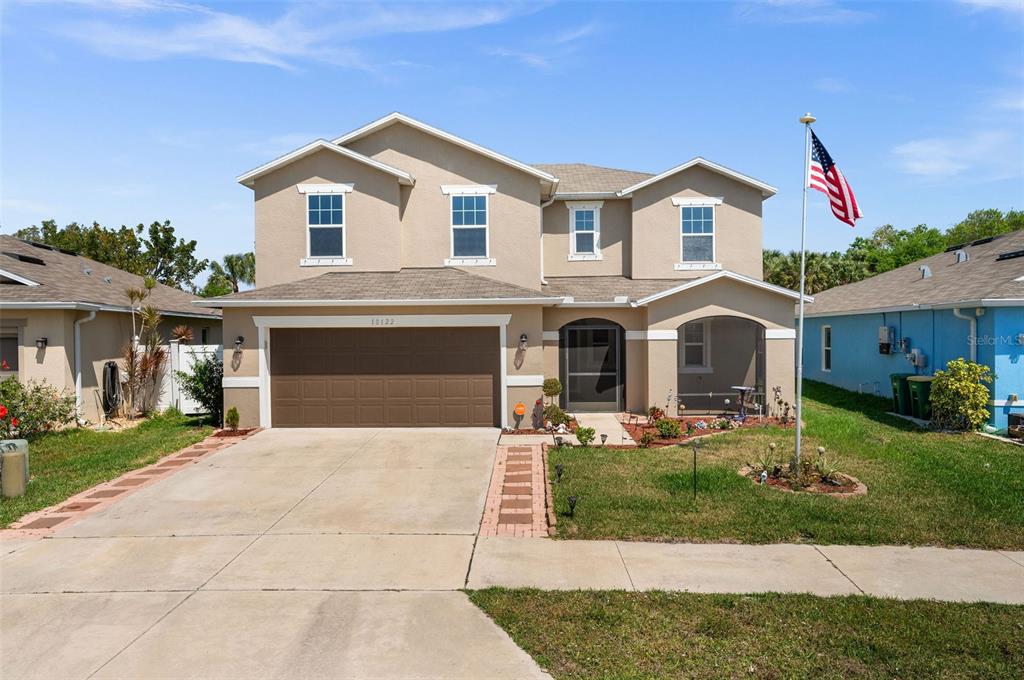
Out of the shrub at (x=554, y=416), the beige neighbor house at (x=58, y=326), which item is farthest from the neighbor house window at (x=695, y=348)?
the beige neighbor house at (x=58, y=326)

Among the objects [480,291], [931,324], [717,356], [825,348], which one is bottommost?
[717,356]

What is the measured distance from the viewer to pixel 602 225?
19672 millimetres

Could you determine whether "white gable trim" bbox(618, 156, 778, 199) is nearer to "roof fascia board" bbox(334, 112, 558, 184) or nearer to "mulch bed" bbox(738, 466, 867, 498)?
"roof fascia board" bbox(334, 112, 558, 184)

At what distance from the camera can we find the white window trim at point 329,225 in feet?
56.3

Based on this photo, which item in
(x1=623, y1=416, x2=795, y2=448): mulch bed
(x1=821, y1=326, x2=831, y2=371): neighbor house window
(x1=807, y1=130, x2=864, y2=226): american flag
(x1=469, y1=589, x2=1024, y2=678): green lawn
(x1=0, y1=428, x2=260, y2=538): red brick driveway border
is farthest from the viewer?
(x1=821, y1=326, x2=831, y2=371): neighbor house window

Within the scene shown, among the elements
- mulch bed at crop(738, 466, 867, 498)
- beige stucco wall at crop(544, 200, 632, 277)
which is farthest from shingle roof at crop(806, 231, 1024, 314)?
beige stucco wall at crop(544, 200, 632, 277)

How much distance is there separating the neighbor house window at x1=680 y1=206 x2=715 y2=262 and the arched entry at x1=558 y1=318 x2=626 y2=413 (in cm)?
338

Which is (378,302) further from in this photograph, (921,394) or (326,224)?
(921,394)

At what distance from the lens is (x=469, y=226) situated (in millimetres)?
17672

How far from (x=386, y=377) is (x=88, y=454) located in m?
6.26

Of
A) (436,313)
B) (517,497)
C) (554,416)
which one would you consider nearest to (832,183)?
(517,497)

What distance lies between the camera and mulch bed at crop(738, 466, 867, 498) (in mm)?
10078

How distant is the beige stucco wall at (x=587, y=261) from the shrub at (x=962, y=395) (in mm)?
8443

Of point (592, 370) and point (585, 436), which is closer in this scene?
point (585, 436)
